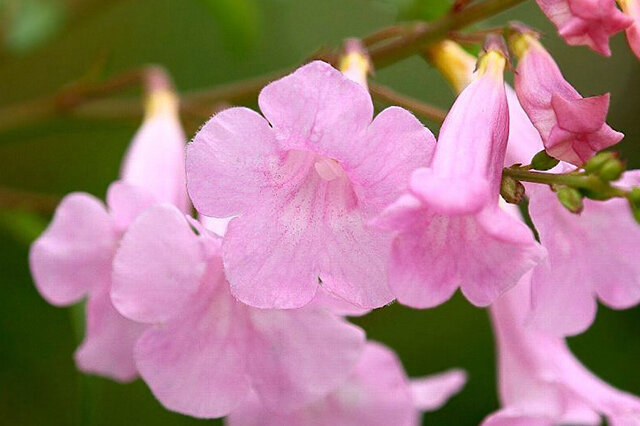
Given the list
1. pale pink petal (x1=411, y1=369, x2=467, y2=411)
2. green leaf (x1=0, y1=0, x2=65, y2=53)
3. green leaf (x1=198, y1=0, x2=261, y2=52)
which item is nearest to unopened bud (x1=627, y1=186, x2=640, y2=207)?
pale pink petal (x1=411, y1=369, x2=467, y2=411)

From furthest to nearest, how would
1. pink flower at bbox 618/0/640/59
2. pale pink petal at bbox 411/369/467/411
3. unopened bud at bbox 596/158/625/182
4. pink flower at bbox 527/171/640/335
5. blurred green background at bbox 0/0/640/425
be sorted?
blurred green background at bbox 0/0/640/425, pale pink petal at bbox 411/369/467/411, pink flower at bbox 527/171/640/335, pink flower at bbox 618/0/640/59, unopened bud at bbox 596/158/625/182

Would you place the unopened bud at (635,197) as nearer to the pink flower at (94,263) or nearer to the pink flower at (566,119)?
the pink flower at (566,119)

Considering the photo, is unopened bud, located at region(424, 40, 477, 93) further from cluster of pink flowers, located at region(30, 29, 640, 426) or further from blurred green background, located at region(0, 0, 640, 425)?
blurred green background, located at region(0, 0, 640, 425)

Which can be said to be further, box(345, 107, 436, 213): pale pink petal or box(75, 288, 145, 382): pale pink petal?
box(75, 288, 145, 382): pale pink petal

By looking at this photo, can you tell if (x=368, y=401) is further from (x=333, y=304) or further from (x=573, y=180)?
(x=573, y=180)

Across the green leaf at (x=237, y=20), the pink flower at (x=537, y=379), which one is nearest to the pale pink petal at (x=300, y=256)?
the pink flower at (x=537, y=379)
